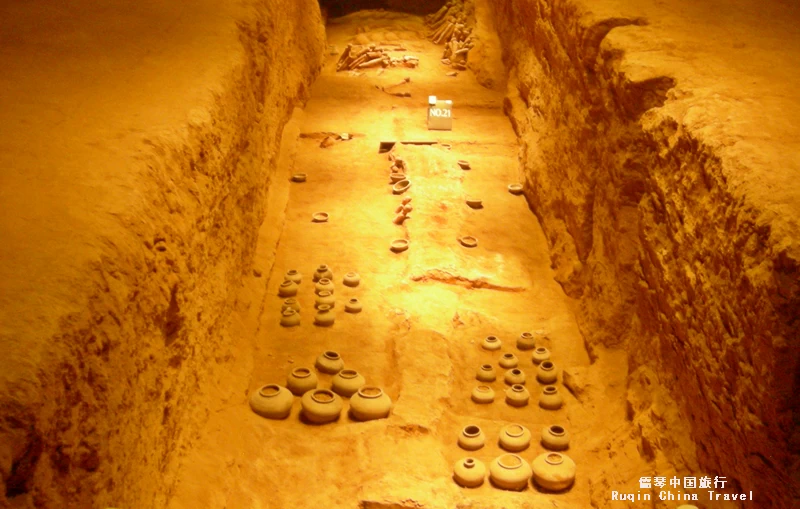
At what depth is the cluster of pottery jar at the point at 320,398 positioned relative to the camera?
4094 mm

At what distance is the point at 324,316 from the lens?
506 cm

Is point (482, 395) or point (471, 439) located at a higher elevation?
point (471, 439)

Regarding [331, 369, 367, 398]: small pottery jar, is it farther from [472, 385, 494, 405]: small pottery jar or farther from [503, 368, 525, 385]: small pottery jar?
[503, 368, 525, 385]: small pottery jar

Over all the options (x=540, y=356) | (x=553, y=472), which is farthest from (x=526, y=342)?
(x=553, y=472)

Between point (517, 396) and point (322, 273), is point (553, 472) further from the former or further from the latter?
point (322, 273)

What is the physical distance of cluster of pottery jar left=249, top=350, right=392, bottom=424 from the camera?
4.09 metres

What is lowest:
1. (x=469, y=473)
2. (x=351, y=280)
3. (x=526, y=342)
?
(x=526, y=342)

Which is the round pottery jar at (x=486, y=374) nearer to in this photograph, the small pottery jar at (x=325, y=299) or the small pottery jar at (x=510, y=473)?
the small pottery jar at (x=510, y=473)

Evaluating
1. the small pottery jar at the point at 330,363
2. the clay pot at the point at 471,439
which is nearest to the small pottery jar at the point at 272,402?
the small pottery jar at the point at 330,363

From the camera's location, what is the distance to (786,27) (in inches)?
186

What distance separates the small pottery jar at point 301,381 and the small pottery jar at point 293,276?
1.21m

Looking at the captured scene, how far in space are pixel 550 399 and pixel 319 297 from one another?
1.78m

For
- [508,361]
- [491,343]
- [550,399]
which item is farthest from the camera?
[491,343]

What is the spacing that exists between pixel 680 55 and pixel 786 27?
Result: 3.20ft
